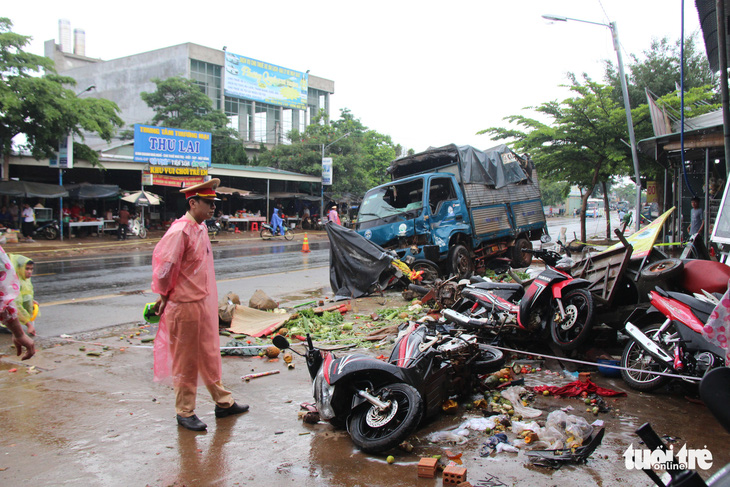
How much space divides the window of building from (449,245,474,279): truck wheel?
129ft

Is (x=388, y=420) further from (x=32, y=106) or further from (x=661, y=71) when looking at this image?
(x=661, y=71)

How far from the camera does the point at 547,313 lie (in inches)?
217

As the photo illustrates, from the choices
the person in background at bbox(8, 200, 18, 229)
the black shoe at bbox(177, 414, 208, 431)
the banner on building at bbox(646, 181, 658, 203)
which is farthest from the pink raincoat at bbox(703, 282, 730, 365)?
the banner on building at bbox(646, 181, 658, 203)

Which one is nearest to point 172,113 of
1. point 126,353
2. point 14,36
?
point 14,36

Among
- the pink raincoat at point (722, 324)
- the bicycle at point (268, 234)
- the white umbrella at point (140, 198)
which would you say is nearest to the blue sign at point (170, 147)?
the white umbrella at point (140, 198)

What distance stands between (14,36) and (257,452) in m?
24.2

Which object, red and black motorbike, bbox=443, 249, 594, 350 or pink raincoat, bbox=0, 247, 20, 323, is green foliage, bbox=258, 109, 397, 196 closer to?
red and black motorbike, bbox=443, 249, 594, 350

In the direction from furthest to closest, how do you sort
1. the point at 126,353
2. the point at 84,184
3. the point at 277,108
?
1. the point at 277,108
2. the point at 84,184
3. the point at 126,353

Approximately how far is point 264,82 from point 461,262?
141 feet

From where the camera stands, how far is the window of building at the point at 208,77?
44344 millimetres

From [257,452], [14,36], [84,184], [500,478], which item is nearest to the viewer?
[500,478]

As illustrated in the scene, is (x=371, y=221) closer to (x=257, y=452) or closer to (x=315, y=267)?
(x=315, y=267)

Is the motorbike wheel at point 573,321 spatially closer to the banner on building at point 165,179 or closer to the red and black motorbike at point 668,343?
the red and black motorbike at point 668,343

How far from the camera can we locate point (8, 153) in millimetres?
21891
